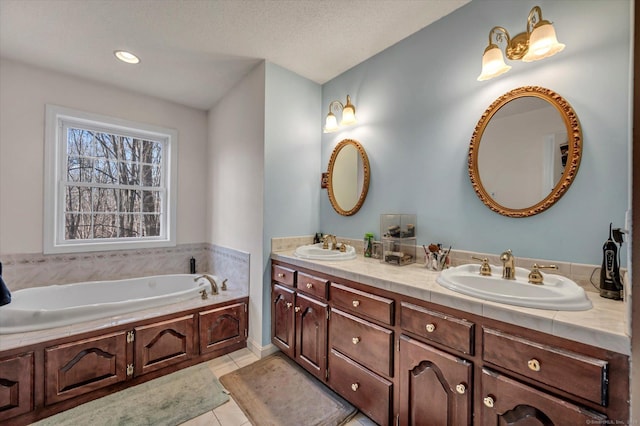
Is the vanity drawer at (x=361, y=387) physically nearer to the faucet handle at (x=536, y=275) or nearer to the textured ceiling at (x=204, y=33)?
the faucet handle at (x=536, y=275)

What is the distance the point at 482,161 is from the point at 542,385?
119 centimetres

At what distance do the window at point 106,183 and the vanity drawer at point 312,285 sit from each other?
2025 millimetres

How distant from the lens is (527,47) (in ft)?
4.57

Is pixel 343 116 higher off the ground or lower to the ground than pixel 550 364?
higher

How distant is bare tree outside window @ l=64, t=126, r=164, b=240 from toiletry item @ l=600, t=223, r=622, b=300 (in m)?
3.86

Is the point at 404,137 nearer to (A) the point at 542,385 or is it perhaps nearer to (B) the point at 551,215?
(B) the point at 551,215

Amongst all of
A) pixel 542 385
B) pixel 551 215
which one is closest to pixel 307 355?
pixel 542 385

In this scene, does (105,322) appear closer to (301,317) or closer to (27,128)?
(301,317)

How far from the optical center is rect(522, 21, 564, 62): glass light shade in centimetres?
124

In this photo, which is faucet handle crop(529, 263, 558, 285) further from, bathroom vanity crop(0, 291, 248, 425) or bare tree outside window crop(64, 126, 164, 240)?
bare tree outside window crop(64, 126, 164, 240)

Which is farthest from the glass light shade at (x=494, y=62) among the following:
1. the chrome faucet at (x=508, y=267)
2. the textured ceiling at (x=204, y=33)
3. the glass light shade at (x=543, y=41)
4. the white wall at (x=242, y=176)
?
the white wall at (x=242, y=176)

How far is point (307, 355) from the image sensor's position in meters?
2.04

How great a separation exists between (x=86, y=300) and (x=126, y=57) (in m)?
2.31

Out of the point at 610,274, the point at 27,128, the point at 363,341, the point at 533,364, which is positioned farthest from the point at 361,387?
the point at 27,128
